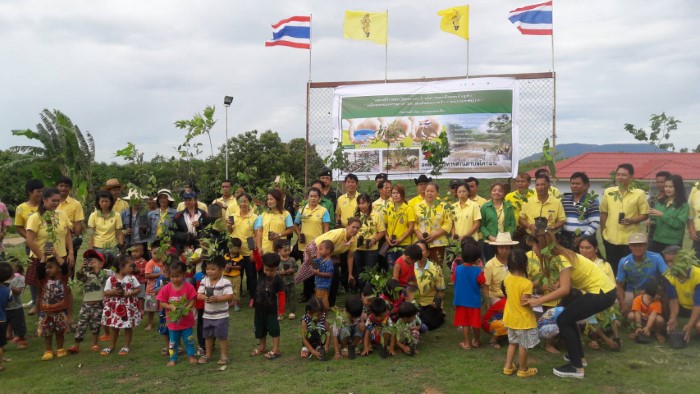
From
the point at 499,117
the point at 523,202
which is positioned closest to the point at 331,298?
the point at 523,202

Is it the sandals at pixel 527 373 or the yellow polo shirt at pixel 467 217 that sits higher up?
the yellow polo shirt at pixel 467 217

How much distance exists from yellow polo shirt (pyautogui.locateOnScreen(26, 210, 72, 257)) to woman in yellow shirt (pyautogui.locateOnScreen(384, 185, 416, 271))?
14.1 ft

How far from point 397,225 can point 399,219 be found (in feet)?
0.33

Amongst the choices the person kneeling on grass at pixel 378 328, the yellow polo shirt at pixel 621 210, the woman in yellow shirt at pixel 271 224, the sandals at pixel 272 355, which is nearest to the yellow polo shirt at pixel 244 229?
the woman in yellow shirt at pixel 271 224

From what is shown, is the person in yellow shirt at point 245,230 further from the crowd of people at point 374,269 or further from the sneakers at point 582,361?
the sneakers at point 582,361

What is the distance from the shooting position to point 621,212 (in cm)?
694

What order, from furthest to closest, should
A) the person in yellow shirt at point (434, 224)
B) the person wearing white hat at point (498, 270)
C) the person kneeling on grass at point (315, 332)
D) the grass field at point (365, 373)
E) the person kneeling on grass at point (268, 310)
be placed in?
the person in yellow shirt at point (434, 224)
the person wearing white hat at point (498, 270)
the person kneeling on grass at point (268, 310)
the person kneeling on grass at point (315, 332)
the grass field at point (365, 373)

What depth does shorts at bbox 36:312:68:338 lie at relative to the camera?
6.02 metres

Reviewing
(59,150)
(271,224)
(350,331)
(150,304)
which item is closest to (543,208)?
(350,331)

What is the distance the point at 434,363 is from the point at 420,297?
3.89 ft

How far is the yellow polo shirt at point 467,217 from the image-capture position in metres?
7.52

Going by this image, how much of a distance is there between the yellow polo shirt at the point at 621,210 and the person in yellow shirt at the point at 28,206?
24.2 ft

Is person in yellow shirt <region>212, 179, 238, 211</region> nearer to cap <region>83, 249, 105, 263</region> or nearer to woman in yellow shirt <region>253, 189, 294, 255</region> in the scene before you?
woman in yellow shirt <region>253, 189, 294, 255</region>

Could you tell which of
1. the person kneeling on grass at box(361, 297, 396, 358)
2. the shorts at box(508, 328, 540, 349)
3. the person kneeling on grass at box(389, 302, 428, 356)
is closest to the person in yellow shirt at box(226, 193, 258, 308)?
the person kneeling on grass at box(361, 297, 396, 358)
